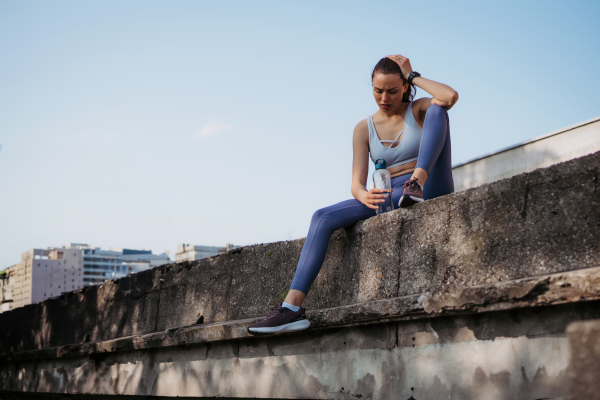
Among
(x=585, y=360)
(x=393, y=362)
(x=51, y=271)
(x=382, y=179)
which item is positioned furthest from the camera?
(x=51, y=271)

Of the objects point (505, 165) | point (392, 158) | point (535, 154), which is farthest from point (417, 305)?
point (505, 165)

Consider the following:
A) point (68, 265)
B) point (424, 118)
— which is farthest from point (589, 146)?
point (68, 265)

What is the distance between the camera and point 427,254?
9.96 feet

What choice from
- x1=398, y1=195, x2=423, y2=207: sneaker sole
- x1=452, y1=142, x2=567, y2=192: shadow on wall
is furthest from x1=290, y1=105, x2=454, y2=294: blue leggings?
x1=452, y1=142, x2=567, y2=192: shadow on wall

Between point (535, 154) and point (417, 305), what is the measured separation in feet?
32.9

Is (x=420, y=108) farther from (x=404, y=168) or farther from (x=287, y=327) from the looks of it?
(x=287, y=327)

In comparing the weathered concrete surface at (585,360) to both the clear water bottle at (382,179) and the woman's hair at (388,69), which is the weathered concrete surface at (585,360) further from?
the woman's hair at (388,69)

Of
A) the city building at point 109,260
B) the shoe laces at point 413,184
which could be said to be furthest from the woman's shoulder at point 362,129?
the city building at point 109,260

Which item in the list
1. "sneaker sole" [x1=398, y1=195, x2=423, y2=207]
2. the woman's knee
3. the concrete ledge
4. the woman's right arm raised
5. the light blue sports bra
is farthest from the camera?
the woman's right arm raised

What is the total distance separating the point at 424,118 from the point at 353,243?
92 centimetres

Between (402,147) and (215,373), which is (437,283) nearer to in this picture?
(402,147)

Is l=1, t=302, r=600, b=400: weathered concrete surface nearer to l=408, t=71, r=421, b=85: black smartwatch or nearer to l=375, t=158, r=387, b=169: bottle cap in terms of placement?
l=375, t=158, r=387, b=169: bottle cap

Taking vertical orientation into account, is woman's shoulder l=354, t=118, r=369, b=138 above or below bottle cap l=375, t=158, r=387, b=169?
above

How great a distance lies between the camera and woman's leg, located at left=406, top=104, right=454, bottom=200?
3.29m
